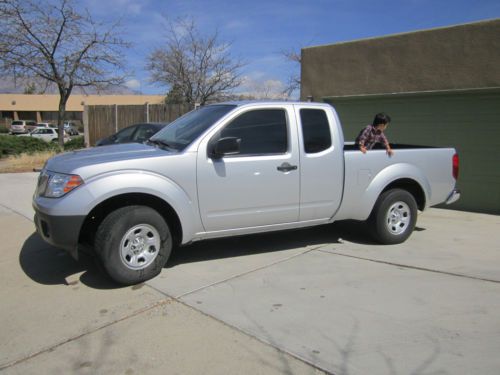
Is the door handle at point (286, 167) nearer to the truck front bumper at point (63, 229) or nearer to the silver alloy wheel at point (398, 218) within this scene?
the silver alloy wheel at point (398, 218)

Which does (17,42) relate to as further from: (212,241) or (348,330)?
(348,330)

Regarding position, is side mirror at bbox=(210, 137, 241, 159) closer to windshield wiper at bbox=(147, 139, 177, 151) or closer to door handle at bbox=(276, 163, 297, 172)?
windshield wiper at bbox=(147, 139, 177, 151)

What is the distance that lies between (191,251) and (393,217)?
2.77 m

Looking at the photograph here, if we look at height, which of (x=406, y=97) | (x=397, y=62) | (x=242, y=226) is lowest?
(x=242, y=226)

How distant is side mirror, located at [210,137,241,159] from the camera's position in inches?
189

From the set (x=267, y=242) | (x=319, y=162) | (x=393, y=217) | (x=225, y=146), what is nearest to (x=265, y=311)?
(x=225, y=146)

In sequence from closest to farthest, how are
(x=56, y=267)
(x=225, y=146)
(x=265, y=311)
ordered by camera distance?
(x=265, y=311)
(x=225, y=146)
(x=56, y=267)

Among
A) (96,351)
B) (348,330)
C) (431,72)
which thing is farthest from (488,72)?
(96,351)

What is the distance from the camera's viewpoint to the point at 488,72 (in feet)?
28.0

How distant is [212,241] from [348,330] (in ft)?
9.80

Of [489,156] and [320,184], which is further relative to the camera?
[489,156]

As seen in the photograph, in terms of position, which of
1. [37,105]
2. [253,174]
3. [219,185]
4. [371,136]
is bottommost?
[219,185]

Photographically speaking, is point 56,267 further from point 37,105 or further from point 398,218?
point 37,105

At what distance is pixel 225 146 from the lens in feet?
15.8
